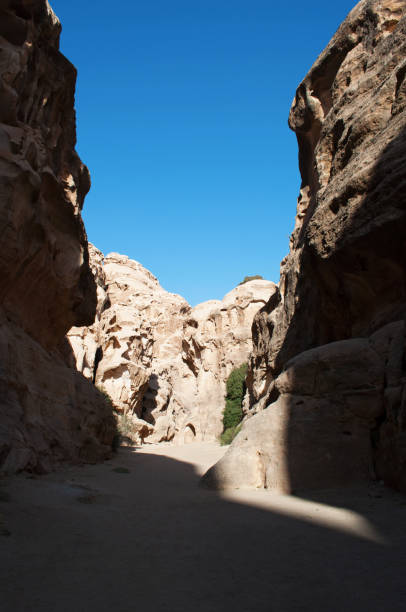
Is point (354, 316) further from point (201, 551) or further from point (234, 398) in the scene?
point (234, 398)

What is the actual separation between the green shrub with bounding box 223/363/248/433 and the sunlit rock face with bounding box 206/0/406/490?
1902cm

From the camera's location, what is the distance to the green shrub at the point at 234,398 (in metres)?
31.0

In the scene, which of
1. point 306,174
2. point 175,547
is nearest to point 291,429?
point 175,547

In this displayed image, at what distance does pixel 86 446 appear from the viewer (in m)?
11.5

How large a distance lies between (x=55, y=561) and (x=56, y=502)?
7.84 feet

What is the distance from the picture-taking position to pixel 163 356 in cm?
4481

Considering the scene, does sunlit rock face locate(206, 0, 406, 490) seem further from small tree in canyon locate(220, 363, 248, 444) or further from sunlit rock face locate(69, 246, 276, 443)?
sunlit rock face locate(69, 246, 276, 443)

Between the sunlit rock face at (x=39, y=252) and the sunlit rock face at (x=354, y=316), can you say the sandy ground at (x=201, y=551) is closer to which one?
the sunlit rock face at (x=354, y=316)

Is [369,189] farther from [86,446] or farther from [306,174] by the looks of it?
[306,174]

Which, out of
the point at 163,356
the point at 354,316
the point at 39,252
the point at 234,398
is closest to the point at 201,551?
the point at 354,316

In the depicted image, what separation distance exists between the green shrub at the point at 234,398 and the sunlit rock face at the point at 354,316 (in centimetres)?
1902

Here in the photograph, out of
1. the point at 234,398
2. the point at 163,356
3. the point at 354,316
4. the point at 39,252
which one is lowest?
the point at 234,398

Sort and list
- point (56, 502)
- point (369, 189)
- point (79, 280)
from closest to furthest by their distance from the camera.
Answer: point (56, 502) < point (369, 189) < point (79, 280)

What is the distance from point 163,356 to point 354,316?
35659mm
